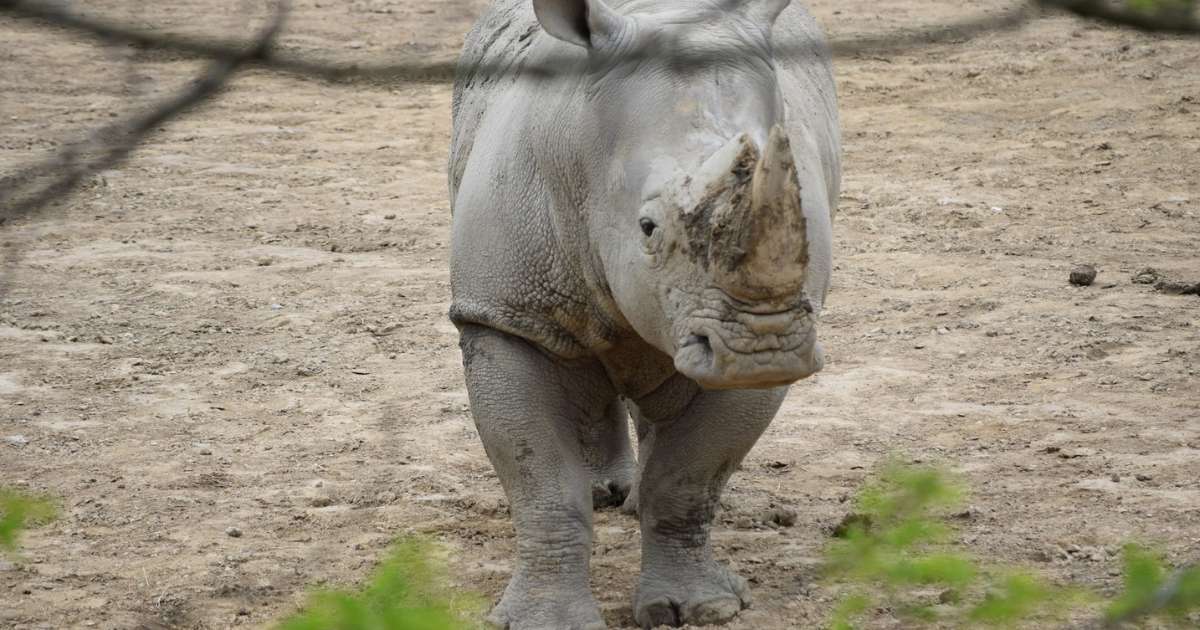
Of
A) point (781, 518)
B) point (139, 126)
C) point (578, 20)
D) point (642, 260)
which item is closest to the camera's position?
point (139, 126)

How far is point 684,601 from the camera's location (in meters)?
4.77

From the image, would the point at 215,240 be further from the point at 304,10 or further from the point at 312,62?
the point at 312,62

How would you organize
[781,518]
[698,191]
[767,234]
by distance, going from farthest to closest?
[781,518] → [698,191] → [767,234]

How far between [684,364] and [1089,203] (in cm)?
680

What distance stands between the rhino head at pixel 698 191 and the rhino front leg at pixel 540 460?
0.37 meters

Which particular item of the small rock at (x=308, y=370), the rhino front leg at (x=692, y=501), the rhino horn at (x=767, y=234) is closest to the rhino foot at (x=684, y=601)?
the rhino front leg at (x=692, y=501)

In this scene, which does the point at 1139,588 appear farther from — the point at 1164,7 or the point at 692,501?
the point at 692,501

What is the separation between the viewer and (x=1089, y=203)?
9930 mm

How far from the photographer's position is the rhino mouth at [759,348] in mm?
3516

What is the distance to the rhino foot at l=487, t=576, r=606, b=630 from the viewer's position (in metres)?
4.63

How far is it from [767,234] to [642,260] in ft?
1.77

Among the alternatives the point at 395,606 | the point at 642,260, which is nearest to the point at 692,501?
the point at 642,260

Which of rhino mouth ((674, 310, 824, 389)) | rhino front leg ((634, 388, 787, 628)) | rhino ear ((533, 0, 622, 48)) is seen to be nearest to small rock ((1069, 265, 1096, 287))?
rhino front leg ((634, 388, 787, 628))

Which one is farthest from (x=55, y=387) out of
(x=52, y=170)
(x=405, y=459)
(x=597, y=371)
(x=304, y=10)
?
(x=304, y=10)
